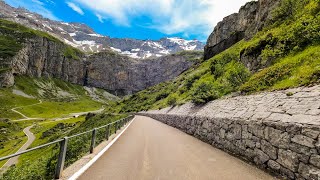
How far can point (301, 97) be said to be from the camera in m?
7.86

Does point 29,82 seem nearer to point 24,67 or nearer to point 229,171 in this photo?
point 24,67

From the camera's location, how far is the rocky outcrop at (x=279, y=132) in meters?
5.90

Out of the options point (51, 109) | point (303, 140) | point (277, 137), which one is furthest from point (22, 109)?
point (303, 140)

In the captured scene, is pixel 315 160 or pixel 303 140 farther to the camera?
pixel 303 140

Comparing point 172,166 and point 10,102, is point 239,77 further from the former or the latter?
point 10,102

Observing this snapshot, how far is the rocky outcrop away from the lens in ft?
19.4

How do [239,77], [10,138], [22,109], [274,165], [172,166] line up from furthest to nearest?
1. [22,109]
2. [10,138]
3. [239,77]
4. [172,166]
5. [274,165]

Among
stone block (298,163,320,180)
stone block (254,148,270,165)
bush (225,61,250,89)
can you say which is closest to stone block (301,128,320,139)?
stone block (298,163,320,180)

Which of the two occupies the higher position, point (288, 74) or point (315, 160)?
point (288, 74)

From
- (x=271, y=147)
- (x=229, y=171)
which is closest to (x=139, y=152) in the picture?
(x=229, y=171)

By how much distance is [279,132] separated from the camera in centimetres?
705

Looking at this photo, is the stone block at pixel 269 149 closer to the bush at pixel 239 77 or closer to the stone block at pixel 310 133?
the stone block at pixel 310 133

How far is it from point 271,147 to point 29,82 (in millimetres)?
215430

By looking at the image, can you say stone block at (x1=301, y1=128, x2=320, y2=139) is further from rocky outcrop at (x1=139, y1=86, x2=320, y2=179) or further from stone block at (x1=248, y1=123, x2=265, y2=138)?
stone block at (x1=248, y1=123, x2=265, y2=138)
